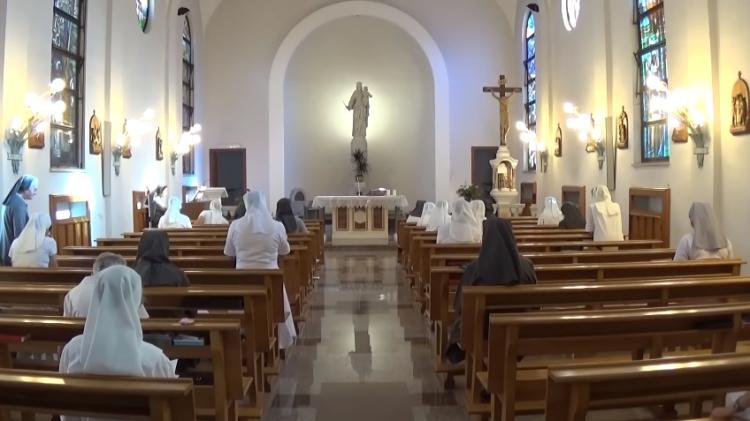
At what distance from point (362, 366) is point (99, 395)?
3367mm

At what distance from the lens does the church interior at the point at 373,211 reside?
3.18 m

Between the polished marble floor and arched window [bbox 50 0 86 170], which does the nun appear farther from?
the polished marble floor

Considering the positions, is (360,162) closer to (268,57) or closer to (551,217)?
(268,57)

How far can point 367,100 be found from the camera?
17.6m

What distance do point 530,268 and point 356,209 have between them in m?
10.6

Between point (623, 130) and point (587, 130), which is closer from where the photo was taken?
point (623, 130)

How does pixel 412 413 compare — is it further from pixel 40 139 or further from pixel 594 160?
pixel 594 160

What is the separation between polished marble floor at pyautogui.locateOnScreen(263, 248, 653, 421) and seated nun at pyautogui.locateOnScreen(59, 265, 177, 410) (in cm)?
193

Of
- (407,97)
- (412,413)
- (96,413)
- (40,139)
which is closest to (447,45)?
(407,97)

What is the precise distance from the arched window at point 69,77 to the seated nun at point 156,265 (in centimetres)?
523

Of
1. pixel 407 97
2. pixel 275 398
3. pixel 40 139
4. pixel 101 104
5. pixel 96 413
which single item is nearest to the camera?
pixel 96 413

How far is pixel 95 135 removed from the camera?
398 inches

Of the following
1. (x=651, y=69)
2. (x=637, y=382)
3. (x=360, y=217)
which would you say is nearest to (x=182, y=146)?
(x=360, y=217)

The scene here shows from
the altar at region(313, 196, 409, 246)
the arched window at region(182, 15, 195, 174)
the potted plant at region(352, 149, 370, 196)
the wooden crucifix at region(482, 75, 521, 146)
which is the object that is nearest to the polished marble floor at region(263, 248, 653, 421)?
the altar at region(313, 196, 409, 246)
